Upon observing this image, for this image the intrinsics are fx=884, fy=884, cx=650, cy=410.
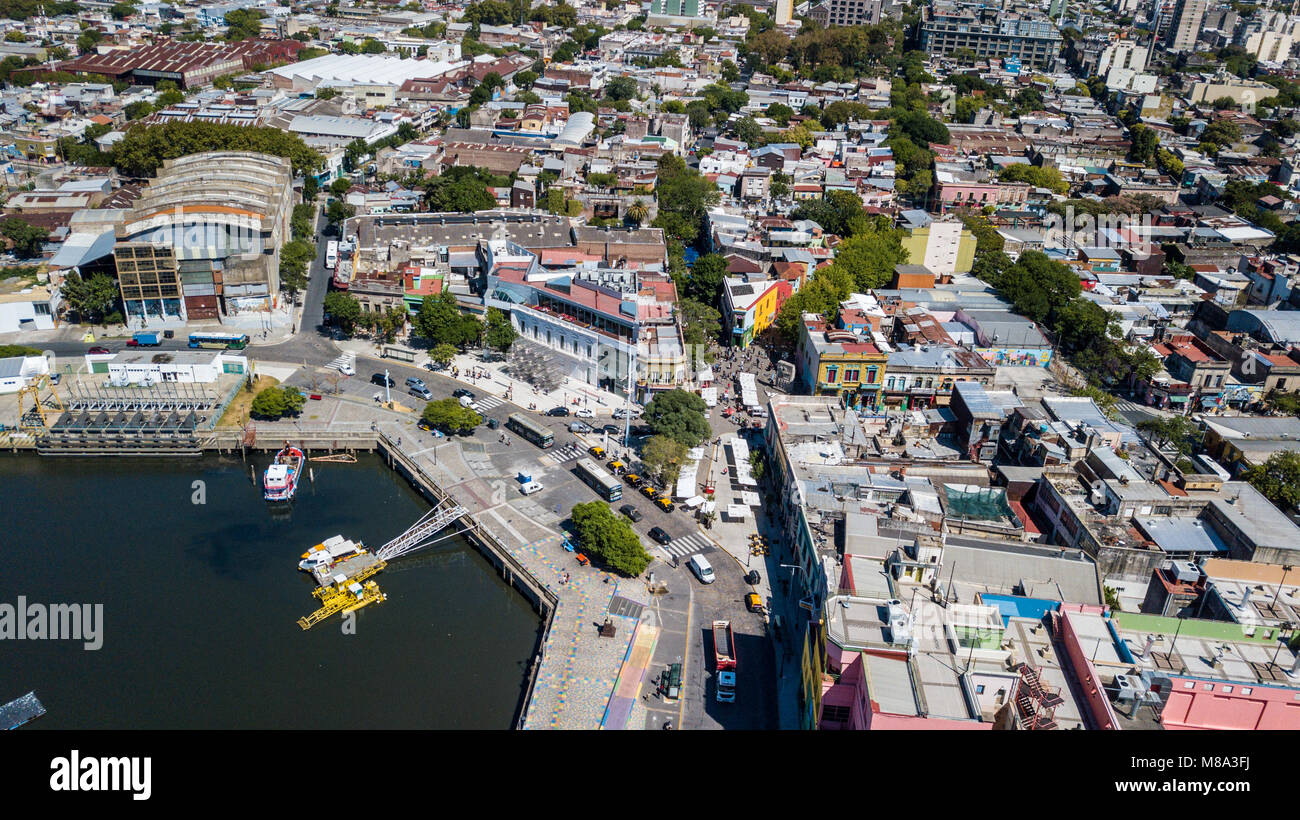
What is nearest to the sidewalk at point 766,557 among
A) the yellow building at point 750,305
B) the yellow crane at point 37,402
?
the yellow building at point 750,305

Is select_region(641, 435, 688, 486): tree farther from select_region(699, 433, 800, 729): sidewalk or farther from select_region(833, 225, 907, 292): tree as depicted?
select_region(833, 225, 907, 292): tree

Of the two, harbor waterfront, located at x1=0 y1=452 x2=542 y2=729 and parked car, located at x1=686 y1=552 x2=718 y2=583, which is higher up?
parked car, located at x1=686 y1=552 x2=718 y2=583

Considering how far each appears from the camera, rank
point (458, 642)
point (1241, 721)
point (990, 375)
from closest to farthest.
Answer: point (1241, 721), point (458, 642), point (990, 375)

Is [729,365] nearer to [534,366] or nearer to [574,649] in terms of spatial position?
[534,366]

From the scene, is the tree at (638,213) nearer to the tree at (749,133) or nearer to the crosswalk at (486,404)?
the crosswalk at (486,404)

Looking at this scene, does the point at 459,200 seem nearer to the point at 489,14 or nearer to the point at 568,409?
the point at 568,409

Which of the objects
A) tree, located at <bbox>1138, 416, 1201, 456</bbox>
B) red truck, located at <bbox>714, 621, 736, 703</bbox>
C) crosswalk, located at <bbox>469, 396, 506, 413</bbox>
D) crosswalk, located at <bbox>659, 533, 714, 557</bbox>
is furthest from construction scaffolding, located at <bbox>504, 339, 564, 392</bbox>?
tree, located at <bbox>1138, 416, 1201, 456</bbox>

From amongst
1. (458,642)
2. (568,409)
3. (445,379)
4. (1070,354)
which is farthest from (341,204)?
(1070,354)
